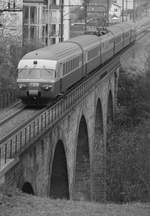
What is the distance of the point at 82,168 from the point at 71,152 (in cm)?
785

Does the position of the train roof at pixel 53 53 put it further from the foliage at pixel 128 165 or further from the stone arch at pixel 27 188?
the stone arch at pixel 27 188

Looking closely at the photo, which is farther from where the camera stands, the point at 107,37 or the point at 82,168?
the point at 107,37

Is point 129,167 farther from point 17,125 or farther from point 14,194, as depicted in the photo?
point 14,194

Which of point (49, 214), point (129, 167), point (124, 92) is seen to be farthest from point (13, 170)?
point (124, 92)

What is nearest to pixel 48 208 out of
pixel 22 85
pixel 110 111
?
pixel 22 85

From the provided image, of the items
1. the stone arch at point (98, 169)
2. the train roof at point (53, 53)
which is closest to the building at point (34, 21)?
the stone arch at point (98, 169)

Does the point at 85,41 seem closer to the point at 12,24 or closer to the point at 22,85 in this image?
the point at 12,24

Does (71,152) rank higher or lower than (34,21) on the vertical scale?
lower

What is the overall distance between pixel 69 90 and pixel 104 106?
1409 cm

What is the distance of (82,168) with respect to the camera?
35094mm

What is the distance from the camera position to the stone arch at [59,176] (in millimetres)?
25448

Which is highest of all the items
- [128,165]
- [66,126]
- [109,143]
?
[66,126]

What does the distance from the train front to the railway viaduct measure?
0.92 meters

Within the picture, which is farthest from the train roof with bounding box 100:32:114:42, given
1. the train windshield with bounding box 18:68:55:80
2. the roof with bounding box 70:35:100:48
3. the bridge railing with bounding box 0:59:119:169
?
the train windshield with bounding box 18:68:55:80
